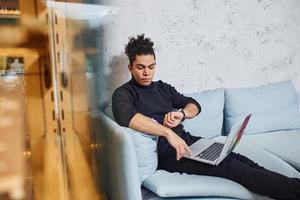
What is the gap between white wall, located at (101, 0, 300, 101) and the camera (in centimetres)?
150

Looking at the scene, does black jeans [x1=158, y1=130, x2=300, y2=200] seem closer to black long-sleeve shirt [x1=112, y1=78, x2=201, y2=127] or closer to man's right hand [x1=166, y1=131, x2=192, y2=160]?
man's right hand [x1=166, y1=131, x2=192, y2=160]

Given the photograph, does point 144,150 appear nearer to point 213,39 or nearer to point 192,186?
point 192,186

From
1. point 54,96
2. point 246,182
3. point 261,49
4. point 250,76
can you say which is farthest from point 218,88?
point 54,96

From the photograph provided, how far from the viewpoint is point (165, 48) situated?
1584 mm

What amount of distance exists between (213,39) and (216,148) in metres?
0.66

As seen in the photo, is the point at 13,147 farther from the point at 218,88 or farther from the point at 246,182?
the point at 218,88

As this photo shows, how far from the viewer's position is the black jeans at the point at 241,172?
1.08m

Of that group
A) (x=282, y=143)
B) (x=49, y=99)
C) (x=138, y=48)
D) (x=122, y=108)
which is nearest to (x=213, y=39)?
(x=138, y=48)

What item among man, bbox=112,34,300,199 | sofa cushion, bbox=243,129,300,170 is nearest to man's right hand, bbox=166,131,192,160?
man, bbox=112,34,300,199

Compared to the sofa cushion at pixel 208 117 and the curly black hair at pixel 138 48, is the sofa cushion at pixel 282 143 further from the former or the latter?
the curly black hair at pixel 138 48

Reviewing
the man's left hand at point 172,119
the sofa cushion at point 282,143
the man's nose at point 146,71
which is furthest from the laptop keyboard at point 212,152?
the man's nose at point 146,71

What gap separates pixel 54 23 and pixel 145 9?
Result: 0.73m

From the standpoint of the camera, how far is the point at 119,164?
1036mm

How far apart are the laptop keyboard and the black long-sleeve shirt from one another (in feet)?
0.71
